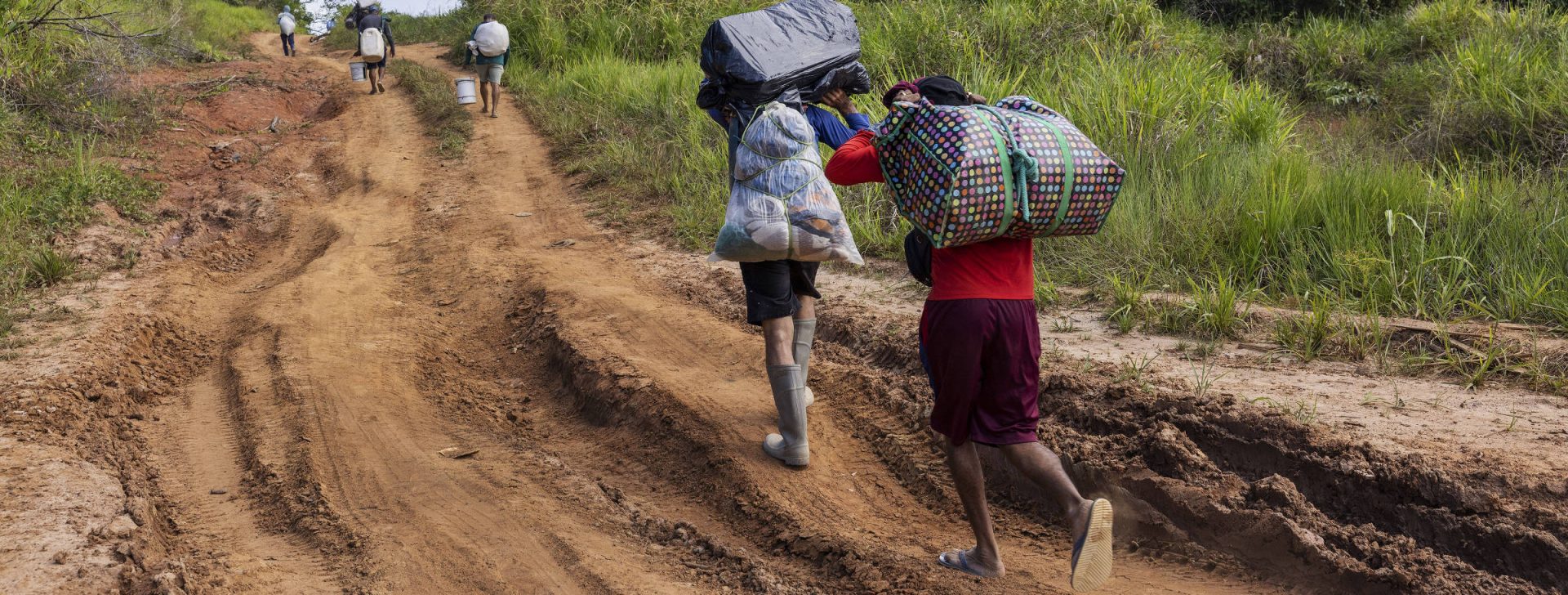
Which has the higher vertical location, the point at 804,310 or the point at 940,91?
the point at 940,91

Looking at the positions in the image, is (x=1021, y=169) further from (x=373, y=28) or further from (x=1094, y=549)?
(x=373, y=28)

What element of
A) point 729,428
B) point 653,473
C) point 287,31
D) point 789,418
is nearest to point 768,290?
point 789,418

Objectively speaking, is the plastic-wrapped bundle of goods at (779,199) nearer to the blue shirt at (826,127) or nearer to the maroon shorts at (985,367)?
the blue shirt at (826,127)

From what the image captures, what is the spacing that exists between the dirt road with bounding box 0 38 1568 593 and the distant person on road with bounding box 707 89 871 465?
0.16m

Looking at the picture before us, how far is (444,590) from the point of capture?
3031mm

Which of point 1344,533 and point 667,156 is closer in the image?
point 1344,533

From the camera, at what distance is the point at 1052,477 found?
8.83 feet

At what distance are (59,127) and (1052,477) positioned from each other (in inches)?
391

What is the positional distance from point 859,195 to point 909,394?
286cm

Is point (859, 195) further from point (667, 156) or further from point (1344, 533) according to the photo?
point (1344, 533)

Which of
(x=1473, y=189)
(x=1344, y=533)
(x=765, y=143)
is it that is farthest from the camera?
(x=1473, y=189)

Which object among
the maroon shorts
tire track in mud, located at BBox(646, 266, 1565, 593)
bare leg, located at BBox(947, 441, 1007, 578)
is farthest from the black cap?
tire track in mud, located at BBox(646, 266, 1565, 593)

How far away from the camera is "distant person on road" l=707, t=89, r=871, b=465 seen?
3.59m

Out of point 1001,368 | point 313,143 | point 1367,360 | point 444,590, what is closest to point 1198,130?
point 1367,360
